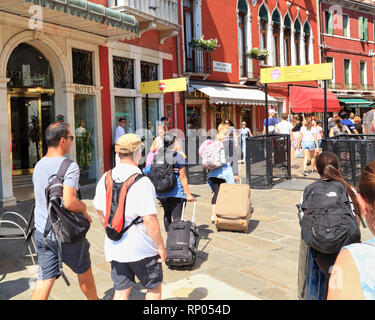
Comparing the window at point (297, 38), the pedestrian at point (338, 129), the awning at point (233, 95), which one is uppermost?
the window at point (297, 38)

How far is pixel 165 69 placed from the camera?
48.2ft

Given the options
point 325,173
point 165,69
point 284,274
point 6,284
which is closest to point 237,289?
point 284,274

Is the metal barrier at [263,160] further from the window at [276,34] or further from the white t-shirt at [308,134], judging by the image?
the window at [276,34]

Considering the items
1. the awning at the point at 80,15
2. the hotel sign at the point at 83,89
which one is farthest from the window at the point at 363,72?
the hotel sign at the point at 83,89

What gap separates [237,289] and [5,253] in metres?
3.27

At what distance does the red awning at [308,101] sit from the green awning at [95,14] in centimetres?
1273

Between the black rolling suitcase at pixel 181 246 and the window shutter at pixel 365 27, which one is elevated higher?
the window shutter at pixel 365 27

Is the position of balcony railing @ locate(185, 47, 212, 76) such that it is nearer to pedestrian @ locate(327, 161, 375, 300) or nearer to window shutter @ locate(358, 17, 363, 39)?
pedestrian @ locate(327, 161, 375, 300)

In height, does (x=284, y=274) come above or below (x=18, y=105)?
below

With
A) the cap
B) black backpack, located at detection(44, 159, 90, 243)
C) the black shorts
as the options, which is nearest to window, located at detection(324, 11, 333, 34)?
the cap

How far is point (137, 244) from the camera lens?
2.97 m

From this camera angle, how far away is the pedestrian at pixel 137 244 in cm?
294
